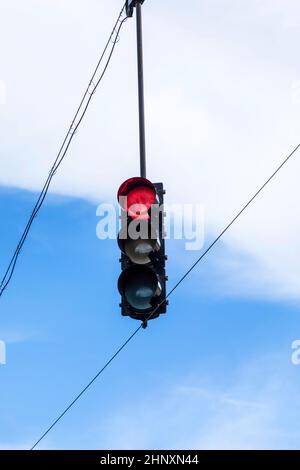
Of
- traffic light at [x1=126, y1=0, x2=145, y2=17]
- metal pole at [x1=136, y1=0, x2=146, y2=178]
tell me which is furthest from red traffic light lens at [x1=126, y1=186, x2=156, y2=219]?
traffic light at [x1=126, y1=0, x2=145, y2=17]

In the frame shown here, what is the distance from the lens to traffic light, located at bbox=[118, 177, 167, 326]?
576cm

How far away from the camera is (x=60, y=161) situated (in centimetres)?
982

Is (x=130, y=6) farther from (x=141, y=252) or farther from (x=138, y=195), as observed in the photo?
(x=141, y=252)

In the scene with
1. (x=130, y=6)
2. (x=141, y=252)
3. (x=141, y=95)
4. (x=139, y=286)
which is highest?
(x=130, y=6)

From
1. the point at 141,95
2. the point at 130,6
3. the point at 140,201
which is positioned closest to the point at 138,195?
the point at 140,201

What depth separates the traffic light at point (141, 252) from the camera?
576 centimetres

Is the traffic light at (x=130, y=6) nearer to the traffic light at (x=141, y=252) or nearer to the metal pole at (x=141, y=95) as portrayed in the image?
the metal pole at (x=141, y=95)

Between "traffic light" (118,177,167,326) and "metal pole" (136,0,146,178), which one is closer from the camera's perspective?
"traffic light" (118,177,167,326)

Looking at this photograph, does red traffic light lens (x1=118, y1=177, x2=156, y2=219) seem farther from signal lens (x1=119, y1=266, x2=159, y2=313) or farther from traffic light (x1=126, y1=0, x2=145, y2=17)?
traffic light (x1=126, y1=0, x2=145, y2=17)

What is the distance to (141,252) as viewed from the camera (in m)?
5.83

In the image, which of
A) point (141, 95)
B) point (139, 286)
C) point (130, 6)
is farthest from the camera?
point (130, 6)
